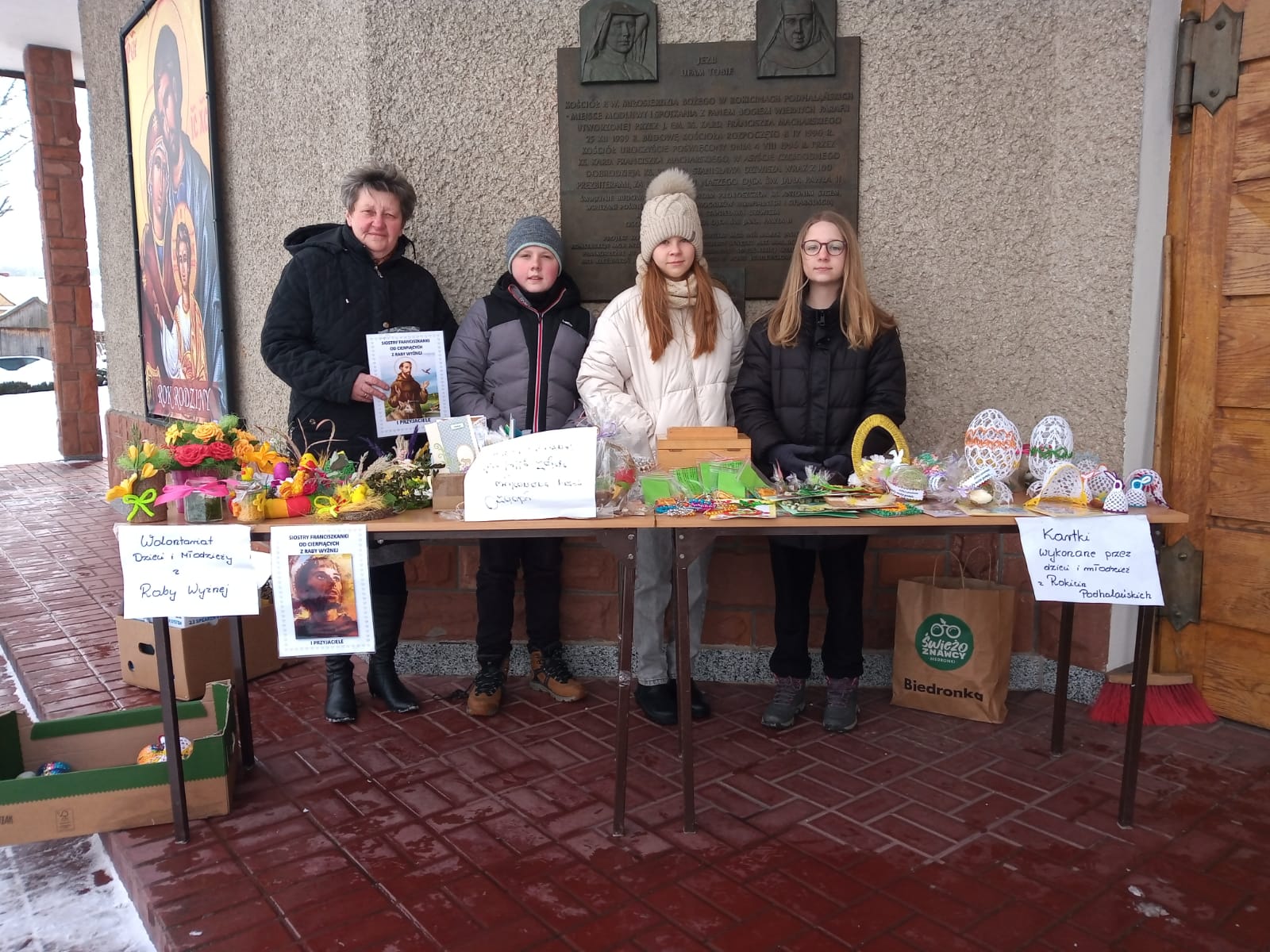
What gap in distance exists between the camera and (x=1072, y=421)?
12.9ft

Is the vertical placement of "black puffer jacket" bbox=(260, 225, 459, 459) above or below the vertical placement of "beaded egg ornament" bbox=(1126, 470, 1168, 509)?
above

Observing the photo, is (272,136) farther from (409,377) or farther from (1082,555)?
(1082,555)

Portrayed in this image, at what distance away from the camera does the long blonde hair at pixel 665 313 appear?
360 cm

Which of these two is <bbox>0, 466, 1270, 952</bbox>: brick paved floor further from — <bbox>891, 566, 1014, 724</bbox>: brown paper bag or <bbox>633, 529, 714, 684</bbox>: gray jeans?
<bbox>633, 529, 714, 684</bbox>: gray jeans

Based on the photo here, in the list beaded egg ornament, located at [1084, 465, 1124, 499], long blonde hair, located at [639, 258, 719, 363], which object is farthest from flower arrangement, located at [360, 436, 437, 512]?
beaded egg ornament, located at [1084, 465, 1124, 499]

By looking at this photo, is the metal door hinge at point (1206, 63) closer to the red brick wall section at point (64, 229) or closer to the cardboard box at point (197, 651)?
the cardboard box at point (197, 651)

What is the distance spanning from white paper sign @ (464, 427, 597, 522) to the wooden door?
255cm

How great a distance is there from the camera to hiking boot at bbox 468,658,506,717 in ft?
12.8

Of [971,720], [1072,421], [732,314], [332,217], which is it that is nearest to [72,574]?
[332,217]

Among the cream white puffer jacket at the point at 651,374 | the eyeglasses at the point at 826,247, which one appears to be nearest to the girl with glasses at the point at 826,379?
the eyeglasses at the point at 826,247

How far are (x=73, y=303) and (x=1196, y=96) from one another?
40.0 ft

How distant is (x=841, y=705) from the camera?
3.72 metres

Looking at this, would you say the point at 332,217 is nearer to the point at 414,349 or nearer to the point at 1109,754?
the point at 414,349

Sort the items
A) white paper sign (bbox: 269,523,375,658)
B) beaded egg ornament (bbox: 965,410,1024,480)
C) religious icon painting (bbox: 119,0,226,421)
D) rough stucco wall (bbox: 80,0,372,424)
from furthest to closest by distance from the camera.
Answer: religious icon painting (bbox: 119,0,226,421) < rough stucco wall (bbox: 80,0,372,424) < beaded egg ornament (bbox: 965,410,1024,480) < white paper sign (bbox: 269,523,375,658)
